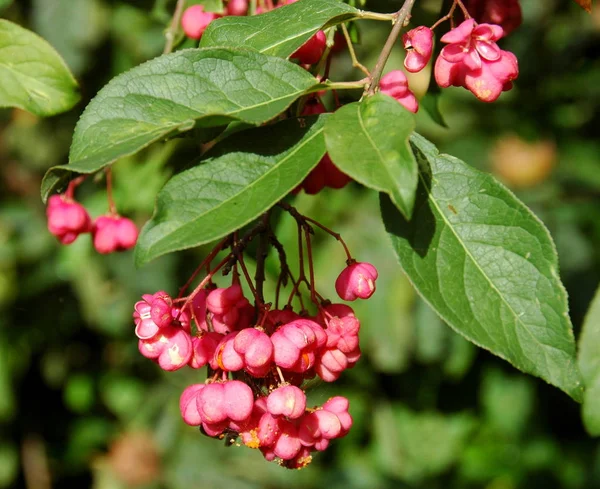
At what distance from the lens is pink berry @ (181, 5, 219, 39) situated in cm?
180

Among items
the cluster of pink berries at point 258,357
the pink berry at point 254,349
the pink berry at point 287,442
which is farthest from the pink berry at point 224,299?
the pink berry at point 287,442

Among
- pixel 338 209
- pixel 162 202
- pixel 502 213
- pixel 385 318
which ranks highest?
pixel 162 202

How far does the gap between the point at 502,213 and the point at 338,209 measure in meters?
1.81

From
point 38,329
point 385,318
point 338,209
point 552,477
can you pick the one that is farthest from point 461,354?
point 38,329

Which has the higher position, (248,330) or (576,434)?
(248,330)

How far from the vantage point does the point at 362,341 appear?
10.2 feet

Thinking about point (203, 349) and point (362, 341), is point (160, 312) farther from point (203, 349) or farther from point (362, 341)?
point (362, 341)

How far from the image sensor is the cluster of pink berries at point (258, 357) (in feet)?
4.25

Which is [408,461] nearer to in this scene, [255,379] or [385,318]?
[385,318]

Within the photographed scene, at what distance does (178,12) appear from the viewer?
6.18ft

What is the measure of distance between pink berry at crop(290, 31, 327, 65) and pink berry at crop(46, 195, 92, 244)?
75 cm

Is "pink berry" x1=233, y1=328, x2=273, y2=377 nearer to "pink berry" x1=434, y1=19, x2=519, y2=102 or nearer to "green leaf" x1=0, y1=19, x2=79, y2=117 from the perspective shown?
"pink berry" x1=434, y1=19, x2=519, y2=102

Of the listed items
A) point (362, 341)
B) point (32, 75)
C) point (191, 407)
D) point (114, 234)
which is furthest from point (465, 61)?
point (362, 341)

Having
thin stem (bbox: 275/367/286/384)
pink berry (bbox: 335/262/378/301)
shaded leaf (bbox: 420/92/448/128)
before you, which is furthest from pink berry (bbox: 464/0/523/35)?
thin stem (bbox: 275/367/286/384)
